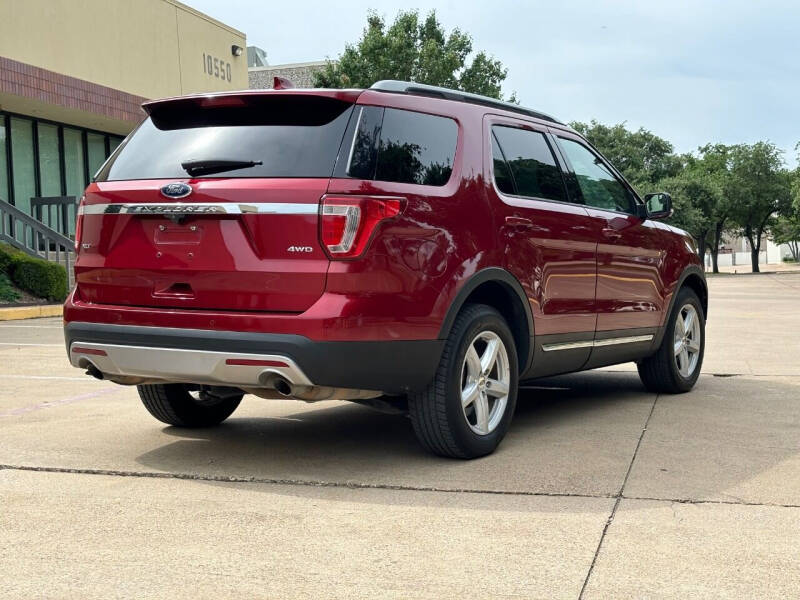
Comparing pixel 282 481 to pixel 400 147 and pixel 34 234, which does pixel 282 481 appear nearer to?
pixel 400 147

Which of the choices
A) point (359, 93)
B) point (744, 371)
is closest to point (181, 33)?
point (744, 371)

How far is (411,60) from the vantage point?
49.5 meters

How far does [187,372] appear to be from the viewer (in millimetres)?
4977

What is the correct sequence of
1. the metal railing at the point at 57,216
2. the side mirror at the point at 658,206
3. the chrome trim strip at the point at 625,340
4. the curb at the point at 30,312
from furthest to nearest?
the metal railing at the point at 57,216 < the curb at the point at 30,312 < the side mirror at the point at 658,206 < the chrome trim strip at the point at 625,340

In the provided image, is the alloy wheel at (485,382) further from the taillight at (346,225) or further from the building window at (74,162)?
the building window at (74,162)

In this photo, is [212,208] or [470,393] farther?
[470,393]

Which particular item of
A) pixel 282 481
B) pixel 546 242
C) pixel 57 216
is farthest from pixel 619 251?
pixel 57 216

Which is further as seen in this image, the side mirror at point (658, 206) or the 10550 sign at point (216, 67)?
the 10550 sign at point (216, 67)

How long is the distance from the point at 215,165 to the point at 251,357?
0.98 meters

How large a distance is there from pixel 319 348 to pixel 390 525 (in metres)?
0.92

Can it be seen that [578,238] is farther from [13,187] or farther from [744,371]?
[13,187]

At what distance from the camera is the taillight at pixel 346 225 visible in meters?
4.86

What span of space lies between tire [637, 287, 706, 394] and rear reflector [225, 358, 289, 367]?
3980 millimetres

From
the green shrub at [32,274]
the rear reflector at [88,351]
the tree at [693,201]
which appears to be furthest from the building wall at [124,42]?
the tree at [693,201]
